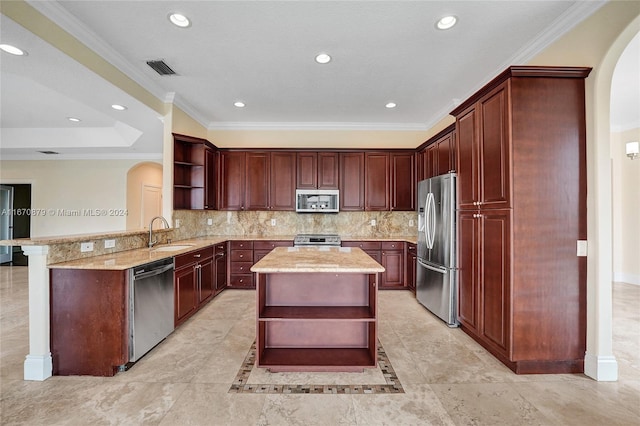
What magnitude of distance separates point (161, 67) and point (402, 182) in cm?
398

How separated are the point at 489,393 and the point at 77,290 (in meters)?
3.31

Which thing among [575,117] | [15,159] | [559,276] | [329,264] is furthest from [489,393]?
[15,159]

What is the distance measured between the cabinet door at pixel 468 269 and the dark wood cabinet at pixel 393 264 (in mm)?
1650

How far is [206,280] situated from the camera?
413 cm

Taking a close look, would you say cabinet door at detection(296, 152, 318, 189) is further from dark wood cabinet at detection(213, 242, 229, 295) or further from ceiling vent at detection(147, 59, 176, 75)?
ceiling vent at detection(147, 59, 176, 75)

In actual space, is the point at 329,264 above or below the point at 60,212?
below

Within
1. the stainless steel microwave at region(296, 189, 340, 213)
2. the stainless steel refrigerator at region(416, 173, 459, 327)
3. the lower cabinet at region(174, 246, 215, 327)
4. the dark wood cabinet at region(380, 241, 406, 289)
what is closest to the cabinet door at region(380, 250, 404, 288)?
the dark wood cabinet at region(380, 241, 406, 289)

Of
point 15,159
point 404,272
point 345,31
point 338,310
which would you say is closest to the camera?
point 338,310

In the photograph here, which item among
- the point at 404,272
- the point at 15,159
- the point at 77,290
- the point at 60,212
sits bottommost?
the point at 404,272

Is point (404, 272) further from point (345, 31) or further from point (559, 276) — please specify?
point (345, 31)

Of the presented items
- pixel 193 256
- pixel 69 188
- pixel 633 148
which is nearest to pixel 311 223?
pixel 193 256

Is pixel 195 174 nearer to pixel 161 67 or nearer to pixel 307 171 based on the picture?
pixel 161 67

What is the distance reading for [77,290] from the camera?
239cm

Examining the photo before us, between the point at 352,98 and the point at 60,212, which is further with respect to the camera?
the point at 60,212
